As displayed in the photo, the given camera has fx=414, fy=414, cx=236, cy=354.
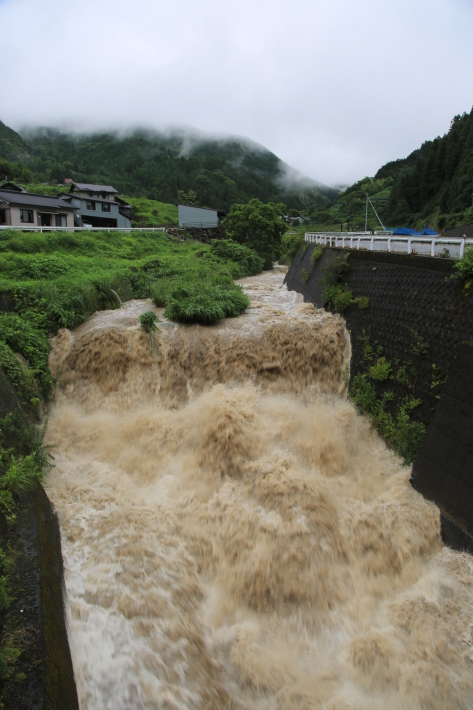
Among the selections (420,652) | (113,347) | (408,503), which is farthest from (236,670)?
(113,347)

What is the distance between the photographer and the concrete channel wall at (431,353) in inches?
283

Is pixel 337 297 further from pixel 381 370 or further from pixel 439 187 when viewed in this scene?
pixel 439 187

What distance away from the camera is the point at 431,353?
873 cm

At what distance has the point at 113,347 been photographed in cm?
1182

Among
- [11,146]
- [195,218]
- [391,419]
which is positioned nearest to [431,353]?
[391,419]

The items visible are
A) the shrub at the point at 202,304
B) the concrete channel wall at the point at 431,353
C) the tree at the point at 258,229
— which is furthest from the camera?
the tree at the point at 258,229

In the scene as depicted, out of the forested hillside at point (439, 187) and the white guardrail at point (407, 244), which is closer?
the white guardrail at point (407, 244)

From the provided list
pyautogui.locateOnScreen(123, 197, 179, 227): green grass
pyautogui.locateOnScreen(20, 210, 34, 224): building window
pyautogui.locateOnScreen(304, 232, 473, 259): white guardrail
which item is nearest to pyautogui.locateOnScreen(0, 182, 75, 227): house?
pyautogui.locateOnScreen(20, 210, 34, 224): building window

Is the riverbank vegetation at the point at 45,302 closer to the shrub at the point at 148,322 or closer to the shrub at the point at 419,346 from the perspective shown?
the shrub at the point at 148,322

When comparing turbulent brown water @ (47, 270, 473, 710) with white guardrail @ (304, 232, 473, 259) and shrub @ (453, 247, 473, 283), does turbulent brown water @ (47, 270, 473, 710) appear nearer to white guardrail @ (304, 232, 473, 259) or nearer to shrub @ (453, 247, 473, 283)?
white guardrail @ (304, 232, 473, 259)

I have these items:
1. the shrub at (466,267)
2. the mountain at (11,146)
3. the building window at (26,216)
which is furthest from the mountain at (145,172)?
the shrub at (466,267)

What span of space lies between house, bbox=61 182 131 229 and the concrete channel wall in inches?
1292

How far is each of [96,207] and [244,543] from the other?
137 ft

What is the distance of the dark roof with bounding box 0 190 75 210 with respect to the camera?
27031mm
